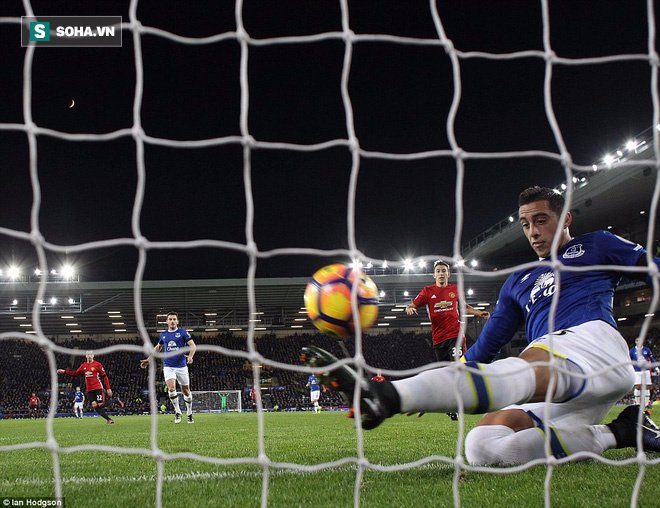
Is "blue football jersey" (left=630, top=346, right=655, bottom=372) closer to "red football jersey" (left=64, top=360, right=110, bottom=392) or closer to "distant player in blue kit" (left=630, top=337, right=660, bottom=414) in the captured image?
"distant player in blue kit" (left=630, top=337, right=660, bottom=414)

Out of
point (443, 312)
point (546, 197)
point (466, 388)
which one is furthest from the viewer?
point (443, 312)

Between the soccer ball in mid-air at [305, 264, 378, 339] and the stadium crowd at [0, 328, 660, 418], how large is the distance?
2605 centimetres

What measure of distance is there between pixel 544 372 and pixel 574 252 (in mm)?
1073

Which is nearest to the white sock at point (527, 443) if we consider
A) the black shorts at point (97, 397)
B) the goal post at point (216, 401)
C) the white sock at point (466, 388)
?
the white sock at point (466, 388)

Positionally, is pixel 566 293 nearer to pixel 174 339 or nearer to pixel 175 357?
pixel 174 339

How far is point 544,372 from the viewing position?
2.50 meters

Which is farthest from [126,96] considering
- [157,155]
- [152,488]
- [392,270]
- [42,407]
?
[152,488]

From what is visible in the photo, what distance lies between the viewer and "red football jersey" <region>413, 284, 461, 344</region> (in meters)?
8.14

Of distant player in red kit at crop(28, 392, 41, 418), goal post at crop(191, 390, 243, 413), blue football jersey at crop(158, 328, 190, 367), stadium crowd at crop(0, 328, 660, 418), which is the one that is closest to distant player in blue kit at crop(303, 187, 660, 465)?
blue football jersey at crop(158, 328, 190, 367)

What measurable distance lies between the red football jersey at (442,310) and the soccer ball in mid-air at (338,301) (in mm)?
4613

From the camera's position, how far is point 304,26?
16.1 metres

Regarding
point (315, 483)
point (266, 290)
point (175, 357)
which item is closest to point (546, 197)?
point (315, 483)

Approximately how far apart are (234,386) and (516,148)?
2022 centimetres

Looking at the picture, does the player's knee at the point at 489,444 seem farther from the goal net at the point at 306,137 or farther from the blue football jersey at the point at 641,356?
the blue football jersey at the point at 641,356
